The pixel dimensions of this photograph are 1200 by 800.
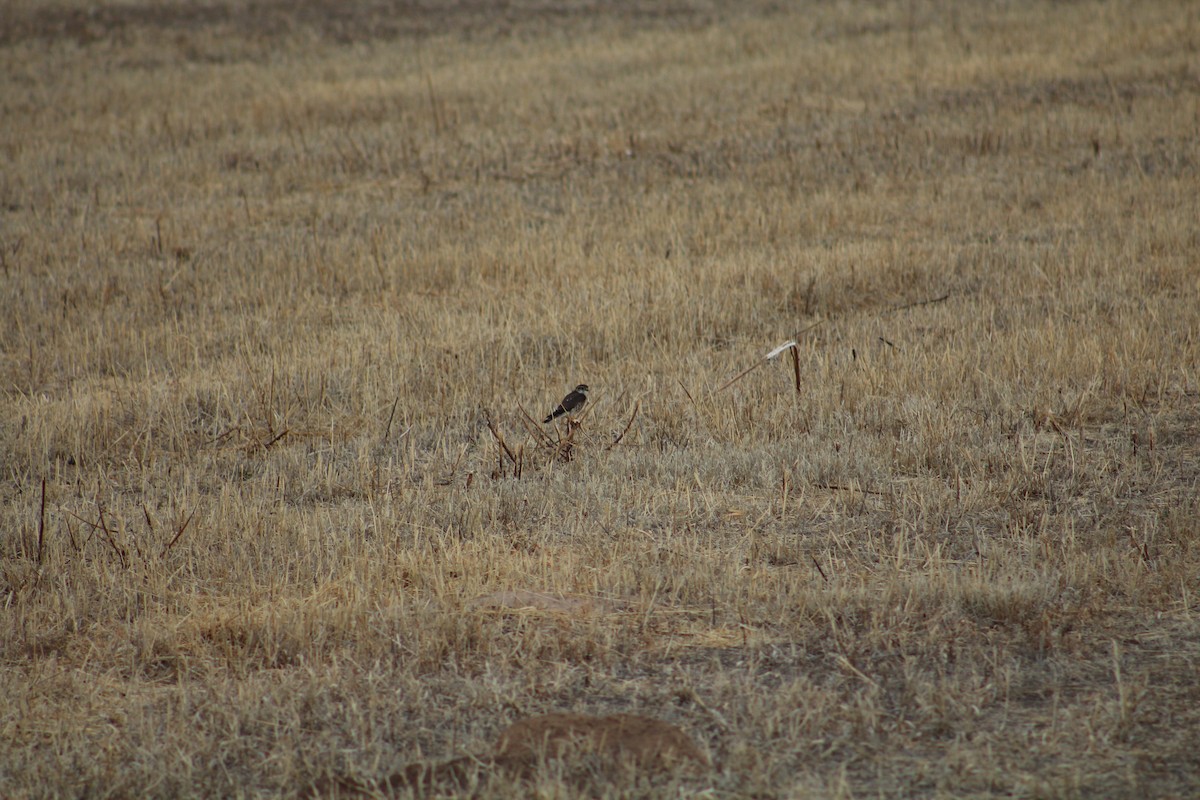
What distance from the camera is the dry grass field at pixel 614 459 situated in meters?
3.52

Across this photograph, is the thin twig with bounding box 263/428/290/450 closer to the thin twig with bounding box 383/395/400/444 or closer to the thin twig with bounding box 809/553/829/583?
the thin twig with bounding box 383/395/400/444

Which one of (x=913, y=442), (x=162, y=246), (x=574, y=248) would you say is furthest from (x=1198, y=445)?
(x=162, y=246)

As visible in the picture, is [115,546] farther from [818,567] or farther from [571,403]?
[818,567]

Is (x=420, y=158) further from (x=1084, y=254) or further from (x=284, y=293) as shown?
(x=1084, y=254)

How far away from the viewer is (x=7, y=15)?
2742 cm

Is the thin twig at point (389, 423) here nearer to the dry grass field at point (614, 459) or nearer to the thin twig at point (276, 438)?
the dry grass field at point (614, 459)

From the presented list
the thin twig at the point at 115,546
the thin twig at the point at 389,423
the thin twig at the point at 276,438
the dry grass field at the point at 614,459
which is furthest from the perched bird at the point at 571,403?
the thin twig at the point at 115,546

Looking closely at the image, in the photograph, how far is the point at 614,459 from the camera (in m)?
5.84

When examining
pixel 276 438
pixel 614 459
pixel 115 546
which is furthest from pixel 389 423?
Result: pixel 115 546

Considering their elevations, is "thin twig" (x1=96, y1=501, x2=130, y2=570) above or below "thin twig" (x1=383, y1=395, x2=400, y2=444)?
above

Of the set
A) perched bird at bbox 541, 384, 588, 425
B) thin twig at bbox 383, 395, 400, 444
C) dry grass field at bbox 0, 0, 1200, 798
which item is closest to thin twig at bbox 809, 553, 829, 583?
dry grass field at bbox 0, 0, 1200, 798

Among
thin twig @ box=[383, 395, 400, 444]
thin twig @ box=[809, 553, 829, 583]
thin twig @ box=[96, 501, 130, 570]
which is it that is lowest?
thin twig @ box=[809, 553, 829, 583]

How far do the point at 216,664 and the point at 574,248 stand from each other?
7.04 metres

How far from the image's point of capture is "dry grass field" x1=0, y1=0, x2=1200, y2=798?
3523 millimetres
